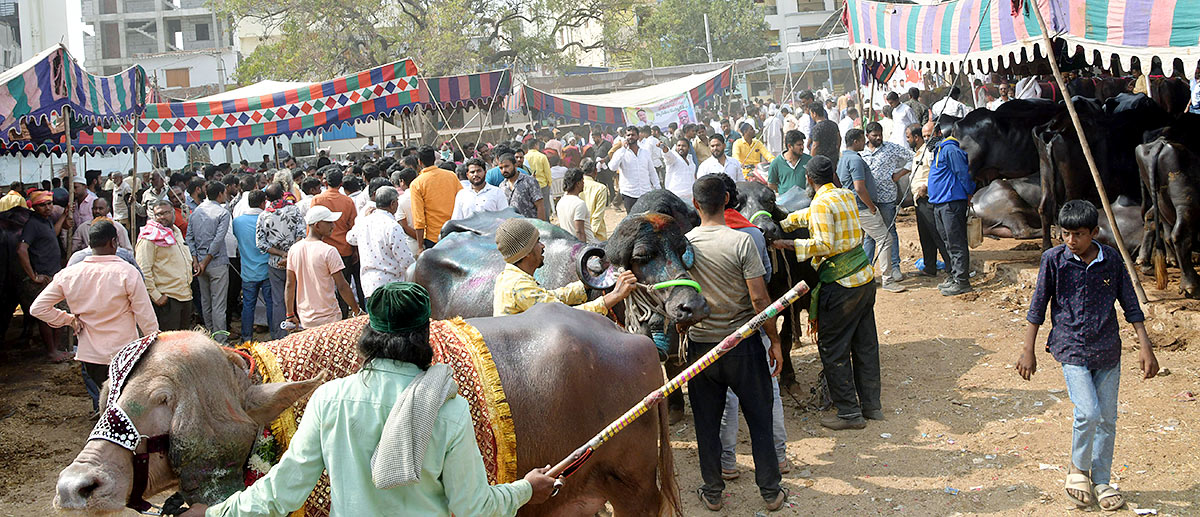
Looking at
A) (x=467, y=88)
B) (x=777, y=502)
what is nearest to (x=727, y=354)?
(x=777, y=502)

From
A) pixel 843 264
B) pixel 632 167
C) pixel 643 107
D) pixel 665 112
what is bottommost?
pixel 843 264

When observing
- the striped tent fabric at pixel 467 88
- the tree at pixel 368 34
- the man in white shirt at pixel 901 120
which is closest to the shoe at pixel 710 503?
the man in white shirt at pixel 901 120

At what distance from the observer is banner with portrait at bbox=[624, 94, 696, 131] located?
22.5 m

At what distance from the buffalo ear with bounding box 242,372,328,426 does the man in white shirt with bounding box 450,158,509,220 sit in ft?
19.6

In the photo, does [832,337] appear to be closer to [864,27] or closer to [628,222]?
[628,222]

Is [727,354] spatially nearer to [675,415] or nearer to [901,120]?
[675,415]

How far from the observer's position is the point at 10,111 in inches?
325

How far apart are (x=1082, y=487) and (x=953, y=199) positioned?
5241 mm

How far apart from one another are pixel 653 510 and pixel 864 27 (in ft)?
26.9

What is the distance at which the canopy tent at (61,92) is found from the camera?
8.35m

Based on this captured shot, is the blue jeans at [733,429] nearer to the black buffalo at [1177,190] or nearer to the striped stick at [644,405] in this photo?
the striped stick at [644,405]

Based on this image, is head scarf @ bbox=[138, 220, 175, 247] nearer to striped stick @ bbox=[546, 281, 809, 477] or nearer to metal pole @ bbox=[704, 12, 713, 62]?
striped stick @ bbox=[546, 281, 809, 477]

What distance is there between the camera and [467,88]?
16.4 m

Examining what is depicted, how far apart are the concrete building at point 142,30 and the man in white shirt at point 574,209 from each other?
56.6m
